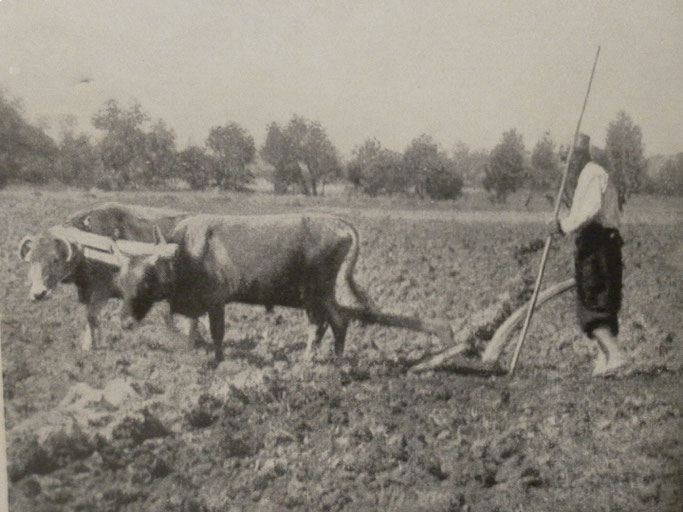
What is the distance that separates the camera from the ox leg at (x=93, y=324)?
325cm

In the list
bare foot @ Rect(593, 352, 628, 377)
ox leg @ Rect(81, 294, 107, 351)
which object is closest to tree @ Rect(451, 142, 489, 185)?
bare foot @ Rect(593, 352, 628, 377)

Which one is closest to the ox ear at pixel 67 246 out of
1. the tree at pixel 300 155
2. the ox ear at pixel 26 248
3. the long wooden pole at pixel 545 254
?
the ox ear at pixel 26 248

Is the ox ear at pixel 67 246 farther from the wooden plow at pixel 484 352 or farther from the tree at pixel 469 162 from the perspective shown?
the tree at pixel 469 162

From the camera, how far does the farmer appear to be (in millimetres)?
3457

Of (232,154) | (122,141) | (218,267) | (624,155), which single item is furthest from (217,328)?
(624,155)

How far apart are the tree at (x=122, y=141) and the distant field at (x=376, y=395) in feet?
0.30

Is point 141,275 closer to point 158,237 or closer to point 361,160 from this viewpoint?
point 158,237

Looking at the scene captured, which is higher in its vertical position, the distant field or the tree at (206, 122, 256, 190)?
the tree at (206, 122, 256, 190)

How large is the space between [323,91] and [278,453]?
1.55 meters

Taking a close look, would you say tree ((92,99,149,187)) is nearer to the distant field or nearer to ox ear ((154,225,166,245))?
the distant field

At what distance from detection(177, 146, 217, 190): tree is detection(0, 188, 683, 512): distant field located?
8 centimetres

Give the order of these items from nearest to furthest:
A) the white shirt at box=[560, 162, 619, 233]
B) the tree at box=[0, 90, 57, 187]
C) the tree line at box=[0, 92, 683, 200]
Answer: the tree at box=[0, 90, 57, 187] < the tree line at box=[0, 92, 683, 200] < the white shirt at box=[560, 162, 619, 233]

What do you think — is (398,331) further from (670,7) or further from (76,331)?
(670,7)

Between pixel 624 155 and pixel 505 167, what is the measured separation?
56cm
